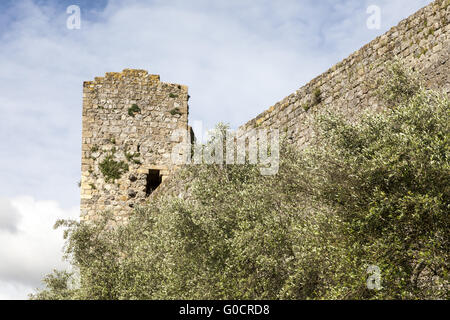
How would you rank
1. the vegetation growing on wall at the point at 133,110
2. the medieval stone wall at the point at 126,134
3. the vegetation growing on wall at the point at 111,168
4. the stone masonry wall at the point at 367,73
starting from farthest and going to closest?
the vegetation growing on wall at the point at 133,110 → the vegetation growing on wall at the point at 111,168 → the medieval stone wall at the point at 126,134 → the stone masonry wall at the point at 367,73

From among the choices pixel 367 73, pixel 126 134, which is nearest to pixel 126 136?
pixel 126 134

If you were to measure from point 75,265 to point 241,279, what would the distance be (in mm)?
5979

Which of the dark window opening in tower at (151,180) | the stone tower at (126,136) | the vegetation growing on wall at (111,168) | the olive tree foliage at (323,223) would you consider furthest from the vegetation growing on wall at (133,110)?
the olive tree foliage at (323,223)

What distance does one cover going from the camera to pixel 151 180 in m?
19.0

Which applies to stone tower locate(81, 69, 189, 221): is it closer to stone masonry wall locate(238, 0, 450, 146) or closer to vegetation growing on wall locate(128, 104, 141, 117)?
vegetation growing on wall locate(128, 104, 141, 117)

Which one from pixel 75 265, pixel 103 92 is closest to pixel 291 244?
pixel 75 265

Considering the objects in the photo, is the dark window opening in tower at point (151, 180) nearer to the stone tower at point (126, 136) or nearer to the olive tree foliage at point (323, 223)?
the stone tower at point (126, 136)

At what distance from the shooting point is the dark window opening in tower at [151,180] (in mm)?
18703

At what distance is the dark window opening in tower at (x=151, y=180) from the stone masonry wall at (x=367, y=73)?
5.34 m

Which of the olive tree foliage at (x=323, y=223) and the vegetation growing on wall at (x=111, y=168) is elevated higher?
the vegetation growing on wall at (x=111, y=168)

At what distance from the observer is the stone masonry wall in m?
9.36

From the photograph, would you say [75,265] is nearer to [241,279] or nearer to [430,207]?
[241,279]
